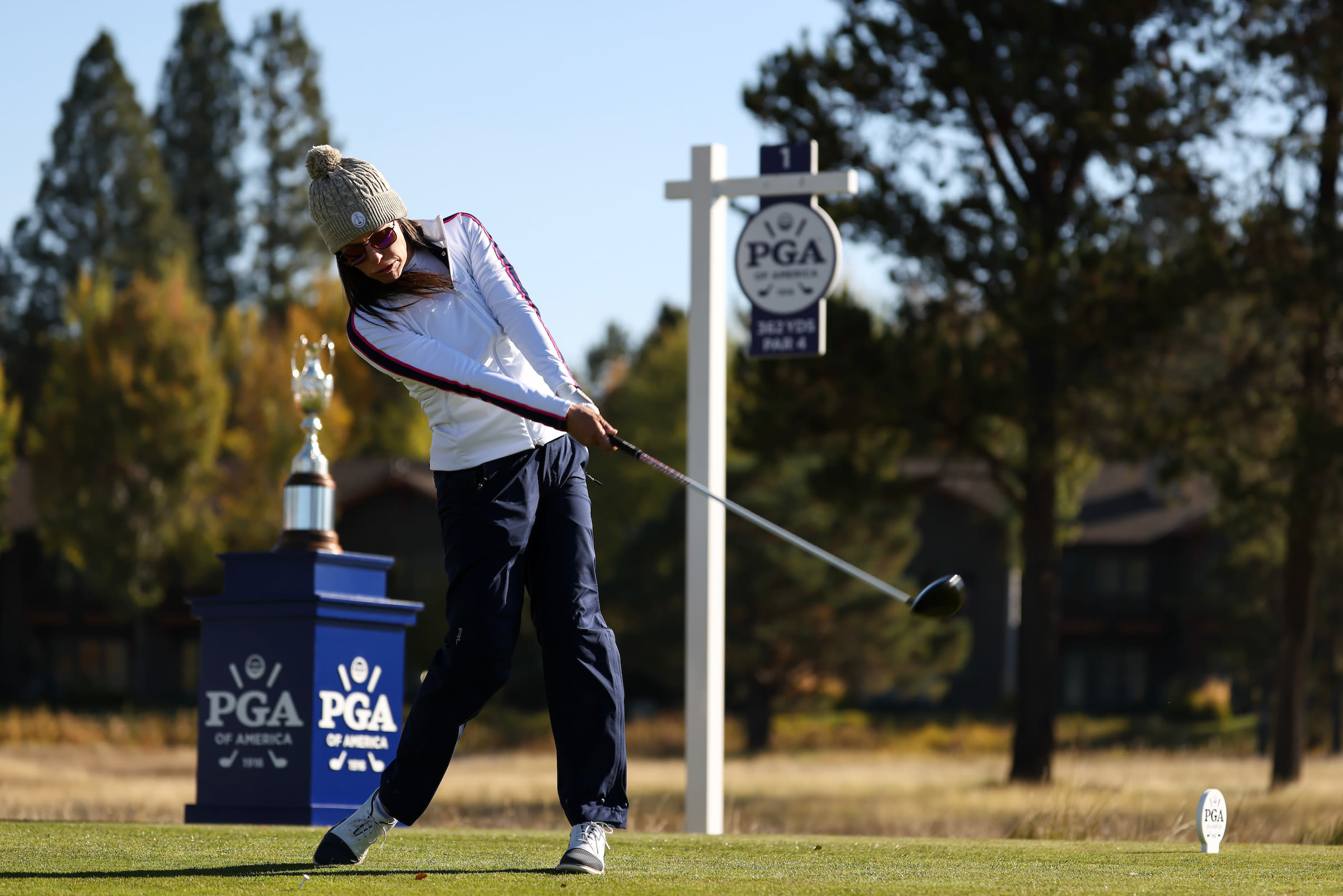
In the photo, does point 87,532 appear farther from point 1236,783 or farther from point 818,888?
point 818,888

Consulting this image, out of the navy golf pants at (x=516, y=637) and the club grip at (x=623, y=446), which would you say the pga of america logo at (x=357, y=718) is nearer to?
the navy golf pants at (x=516, y=637)

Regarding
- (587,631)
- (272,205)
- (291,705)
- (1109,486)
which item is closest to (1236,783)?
(291,705)

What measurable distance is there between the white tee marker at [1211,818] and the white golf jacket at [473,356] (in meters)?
2.13

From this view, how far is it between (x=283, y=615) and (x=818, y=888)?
393cm

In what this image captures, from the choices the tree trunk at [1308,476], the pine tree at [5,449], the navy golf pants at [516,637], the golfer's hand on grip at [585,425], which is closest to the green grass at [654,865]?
the navy golf pants at [516,637]

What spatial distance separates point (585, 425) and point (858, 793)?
16.6 metres

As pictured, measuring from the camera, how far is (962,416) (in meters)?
19.5

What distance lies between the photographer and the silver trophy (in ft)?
25.2

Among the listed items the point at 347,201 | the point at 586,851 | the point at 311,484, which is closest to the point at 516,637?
the point at 586,851

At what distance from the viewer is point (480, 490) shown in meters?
4.49

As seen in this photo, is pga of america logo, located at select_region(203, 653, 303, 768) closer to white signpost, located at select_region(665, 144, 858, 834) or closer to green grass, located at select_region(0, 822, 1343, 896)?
green grass, located at select_region(0, 822, 1343, 896)

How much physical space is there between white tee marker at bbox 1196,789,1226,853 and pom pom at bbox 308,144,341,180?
2.97 metres

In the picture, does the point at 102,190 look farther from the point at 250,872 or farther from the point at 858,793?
the point at 250,872

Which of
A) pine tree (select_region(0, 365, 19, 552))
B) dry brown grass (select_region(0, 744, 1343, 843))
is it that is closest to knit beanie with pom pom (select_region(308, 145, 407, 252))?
dry brown grass (select_region(0, 744, 1343, 843))
